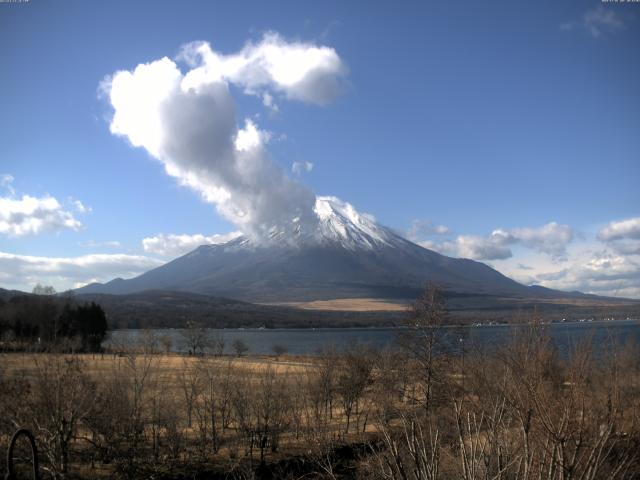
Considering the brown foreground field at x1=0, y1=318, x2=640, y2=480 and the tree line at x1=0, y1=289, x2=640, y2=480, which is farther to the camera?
the tree line at x1=0, y1=289, x2=640, y2=480

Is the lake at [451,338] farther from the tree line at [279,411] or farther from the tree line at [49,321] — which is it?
the tree line at [49,321]

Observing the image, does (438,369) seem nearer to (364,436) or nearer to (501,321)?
(364,436)

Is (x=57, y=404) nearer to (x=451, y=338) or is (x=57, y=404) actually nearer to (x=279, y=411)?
(x=279, y=411)

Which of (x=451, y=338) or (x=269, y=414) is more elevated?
(x=451, y=338)

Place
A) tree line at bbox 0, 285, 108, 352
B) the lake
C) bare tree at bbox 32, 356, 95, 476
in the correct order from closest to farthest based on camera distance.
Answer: bare tree at bbox 32, 356, 95, 476 < the lake < tree line at bbox 0, 285, 108, 352

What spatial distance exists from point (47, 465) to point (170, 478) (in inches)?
219

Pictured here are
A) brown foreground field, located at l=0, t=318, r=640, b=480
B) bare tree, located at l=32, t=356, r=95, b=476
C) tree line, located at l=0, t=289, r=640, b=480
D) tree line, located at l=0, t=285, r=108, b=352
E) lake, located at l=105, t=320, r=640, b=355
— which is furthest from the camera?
tree line, located at l=0, t=285, r=108, b=352

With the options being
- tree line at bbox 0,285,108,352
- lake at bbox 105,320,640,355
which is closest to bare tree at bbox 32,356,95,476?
lake at bbox 105,320,640,355

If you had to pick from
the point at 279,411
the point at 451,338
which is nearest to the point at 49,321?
the point at 279,411

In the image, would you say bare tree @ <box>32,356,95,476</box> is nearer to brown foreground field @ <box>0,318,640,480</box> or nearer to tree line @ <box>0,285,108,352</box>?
brown foreground field @ <box>0,318,640,480</box>

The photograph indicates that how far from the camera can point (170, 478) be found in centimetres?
2322

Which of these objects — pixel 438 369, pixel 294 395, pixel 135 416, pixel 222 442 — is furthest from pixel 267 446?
pixel 438 369

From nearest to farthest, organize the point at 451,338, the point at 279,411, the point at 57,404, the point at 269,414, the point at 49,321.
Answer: the point at 57,404 → the point at 269,414 → the point at 279,411 → the point at 451,338 → the point at 49,321

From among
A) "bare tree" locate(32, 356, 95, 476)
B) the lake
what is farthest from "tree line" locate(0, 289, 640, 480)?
the lake
